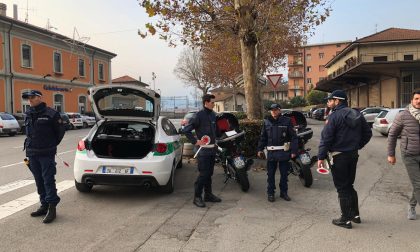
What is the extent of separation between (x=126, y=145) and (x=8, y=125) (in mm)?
19016

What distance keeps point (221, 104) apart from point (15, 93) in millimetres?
65846

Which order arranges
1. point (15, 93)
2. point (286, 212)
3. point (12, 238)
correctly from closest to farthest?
point (12, 238) < point (286, 212) < point (15, 93)

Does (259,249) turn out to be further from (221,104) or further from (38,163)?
(221,104)

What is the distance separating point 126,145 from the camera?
25.7ft

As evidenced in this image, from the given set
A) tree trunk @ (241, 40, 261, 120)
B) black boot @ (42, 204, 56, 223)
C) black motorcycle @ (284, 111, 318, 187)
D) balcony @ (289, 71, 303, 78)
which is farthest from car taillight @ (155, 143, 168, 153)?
balcony @ (289, 71, 303, 78)

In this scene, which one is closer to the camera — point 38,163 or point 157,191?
point 38,163

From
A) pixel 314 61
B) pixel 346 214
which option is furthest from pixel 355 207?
pixel 314 61

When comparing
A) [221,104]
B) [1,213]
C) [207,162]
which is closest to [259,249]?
[207,162]

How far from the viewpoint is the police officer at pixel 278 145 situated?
21.7ft

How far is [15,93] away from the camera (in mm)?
32781

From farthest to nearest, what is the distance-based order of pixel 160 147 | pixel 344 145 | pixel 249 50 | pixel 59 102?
pixel 59 102 → pixel 249 50 → pixel 160 147 → pixel 344 145

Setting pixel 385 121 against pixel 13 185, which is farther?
pixel 385 121

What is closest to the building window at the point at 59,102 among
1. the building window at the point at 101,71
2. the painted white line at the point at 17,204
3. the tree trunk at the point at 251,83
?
the building window at the point at 101,71

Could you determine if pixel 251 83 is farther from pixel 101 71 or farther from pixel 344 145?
pixel 101 71
